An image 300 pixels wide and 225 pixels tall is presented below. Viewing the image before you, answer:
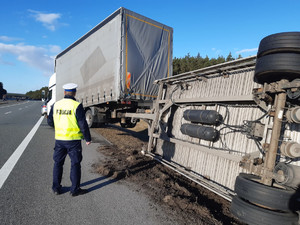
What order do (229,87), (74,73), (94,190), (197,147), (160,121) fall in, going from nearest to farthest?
(94,190) → (229,87) → (197,147) → (160,121) → (74,73)

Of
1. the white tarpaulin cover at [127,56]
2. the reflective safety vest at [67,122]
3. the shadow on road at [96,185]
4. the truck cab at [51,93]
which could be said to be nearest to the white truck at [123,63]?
the white tarpaulin cover at [127,56]

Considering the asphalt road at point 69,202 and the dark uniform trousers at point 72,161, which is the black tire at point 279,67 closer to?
the asphalt road at point 69,202

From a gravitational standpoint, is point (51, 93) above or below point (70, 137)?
above

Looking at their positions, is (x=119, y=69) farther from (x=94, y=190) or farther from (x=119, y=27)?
(x=94, y=190)

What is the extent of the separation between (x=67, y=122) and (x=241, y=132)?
122 inches

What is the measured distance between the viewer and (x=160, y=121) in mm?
6441

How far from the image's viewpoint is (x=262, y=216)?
2.86 metres

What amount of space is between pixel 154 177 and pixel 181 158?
1.00 m

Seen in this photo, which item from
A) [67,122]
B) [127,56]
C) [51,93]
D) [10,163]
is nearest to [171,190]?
[67,122]

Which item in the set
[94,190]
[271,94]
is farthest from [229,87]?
[94,190]

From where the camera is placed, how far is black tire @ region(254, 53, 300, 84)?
112 inches

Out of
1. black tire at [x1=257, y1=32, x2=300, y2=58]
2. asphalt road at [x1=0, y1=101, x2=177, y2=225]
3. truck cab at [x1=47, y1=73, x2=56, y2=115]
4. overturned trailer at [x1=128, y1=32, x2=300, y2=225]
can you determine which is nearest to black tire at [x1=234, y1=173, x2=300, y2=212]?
overturned trailer at [x1=128, y1=32, x2=300, y2=225]

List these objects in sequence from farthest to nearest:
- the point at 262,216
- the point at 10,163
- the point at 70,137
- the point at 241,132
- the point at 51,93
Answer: the point at 51,93 < the point at 10,163 < the point at 241,132 < the point at 70,137 < the point at 262,216

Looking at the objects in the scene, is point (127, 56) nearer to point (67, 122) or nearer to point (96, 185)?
point (67, 122)
